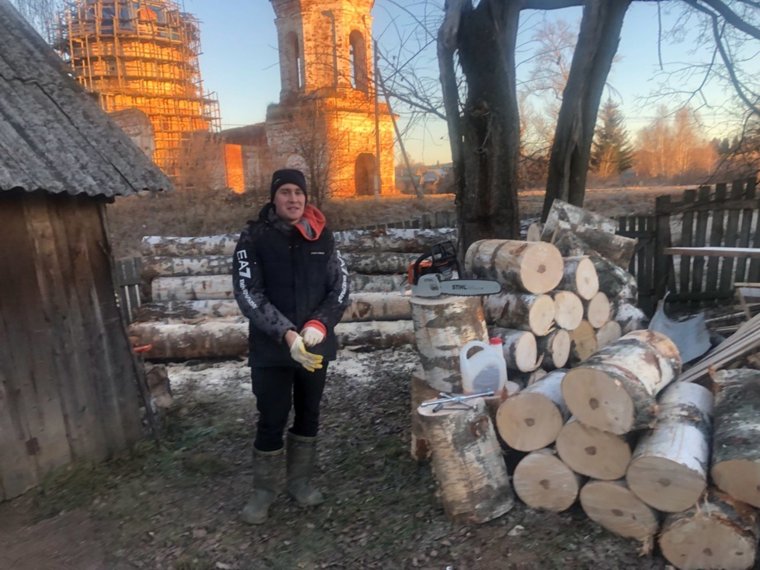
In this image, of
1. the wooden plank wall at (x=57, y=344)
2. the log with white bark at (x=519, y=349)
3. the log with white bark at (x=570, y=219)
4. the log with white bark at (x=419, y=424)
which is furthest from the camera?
the log with white bark at (x=570, y=219)

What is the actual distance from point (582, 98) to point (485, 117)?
4.53ft

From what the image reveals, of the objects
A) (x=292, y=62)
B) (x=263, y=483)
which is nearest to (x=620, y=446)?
(x=263, y=483)

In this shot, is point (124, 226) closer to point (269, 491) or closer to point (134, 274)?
point (134, 274)

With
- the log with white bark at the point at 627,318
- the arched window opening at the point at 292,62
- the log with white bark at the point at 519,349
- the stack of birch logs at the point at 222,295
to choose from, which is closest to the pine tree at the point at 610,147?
the arched window opening at the point at 292,62

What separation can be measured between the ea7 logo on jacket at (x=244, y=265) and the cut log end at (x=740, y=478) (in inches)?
108

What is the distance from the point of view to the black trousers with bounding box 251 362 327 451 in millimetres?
3326

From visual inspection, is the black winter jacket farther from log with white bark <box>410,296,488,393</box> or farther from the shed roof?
the shed roof

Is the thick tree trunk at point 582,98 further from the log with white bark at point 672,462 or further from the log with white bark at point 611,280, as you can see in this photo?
the log with white bark at point 672,462

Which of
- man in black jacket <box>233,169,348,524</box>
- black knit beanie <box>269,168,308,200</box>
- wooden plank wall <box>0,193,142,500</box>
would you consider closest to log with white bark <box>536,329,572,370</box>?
man in black jacket <box>233,169,348,524</box>

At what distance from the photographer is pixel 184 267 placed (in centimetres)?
852

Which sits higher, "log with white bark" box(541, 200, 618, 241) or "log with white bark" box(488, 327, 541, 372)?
"log with white bark" box(541, 200, 618, 241)

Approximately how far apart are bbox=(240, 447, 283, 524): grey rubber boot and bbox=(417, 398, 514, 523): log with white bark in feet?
3.40

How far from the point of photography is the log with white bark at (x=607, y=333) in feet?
15.7

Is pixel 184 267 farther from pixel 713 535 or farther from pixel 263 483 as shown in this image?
pixel 713 535
